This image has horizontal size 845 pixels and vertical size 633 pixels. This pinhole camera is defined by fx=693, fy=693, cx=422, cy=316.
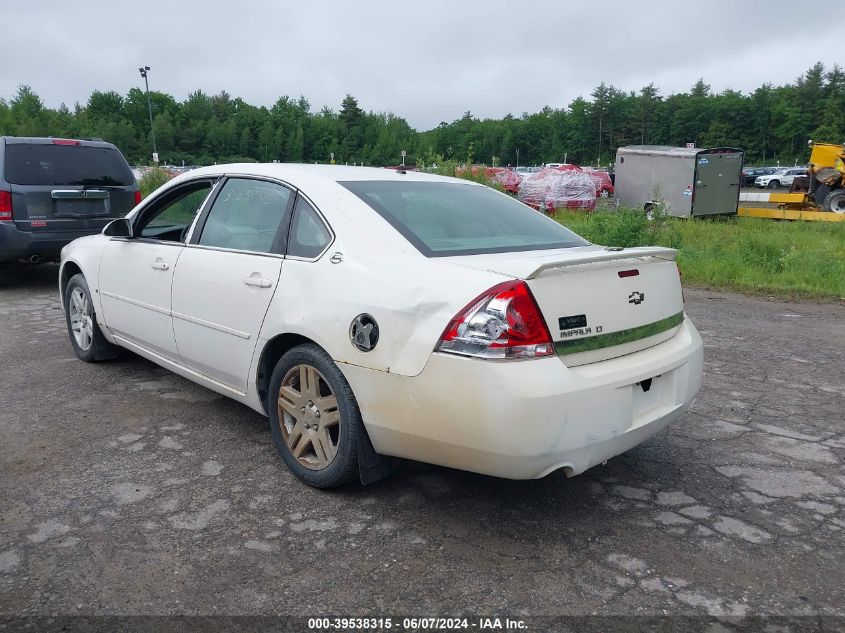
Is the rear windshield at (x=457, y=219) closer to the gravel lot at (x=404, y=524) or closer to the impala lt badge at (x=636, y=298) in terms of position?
the impala lt badge at (x=636, y=298)

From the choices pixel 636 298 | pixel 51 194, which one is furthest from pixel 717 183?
pixel 636 298

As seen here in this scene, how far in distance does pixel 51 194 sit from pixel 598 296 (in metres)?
7.61

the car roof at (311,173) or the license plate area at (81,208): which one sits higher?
the car roof at (311,173)

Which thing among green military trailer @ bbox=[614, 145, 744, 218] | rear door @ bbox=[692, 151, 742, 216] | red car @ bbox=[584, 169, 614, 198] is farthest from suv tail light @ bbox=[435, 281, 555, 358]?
red car @ bbox=[584, 169, 614, 198]

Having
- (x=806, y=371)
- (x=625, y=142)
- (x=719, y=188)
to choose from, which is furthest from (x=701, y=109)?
(x=806, y=371)

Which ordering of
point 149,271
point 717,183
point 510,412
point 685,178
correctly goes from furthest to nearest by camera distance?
point 717,183, point 685,178, point 149,271, point 510,412

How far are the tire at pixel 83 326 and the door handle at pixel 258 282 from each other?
7.23ft

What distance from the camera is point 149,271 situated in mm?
4352

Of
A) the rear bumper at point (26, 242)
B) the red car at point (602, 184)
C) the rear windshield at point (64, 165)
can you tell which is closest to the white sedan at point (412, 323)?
the rear bumper at point (26, 242)

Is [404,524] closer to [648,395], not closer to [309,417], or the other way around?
[309,417]

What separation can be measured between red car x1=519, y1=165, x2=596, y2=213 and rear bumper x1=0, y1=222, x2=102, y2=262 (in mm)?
13829

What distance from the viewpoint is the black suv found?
8109 mm

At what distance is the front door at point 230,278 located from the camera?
138 inches

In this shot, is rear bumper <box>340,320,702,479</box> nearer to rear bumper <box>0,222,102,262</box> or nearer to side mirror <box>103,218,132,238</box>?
side mirror <box>103,218,132,238</box>
